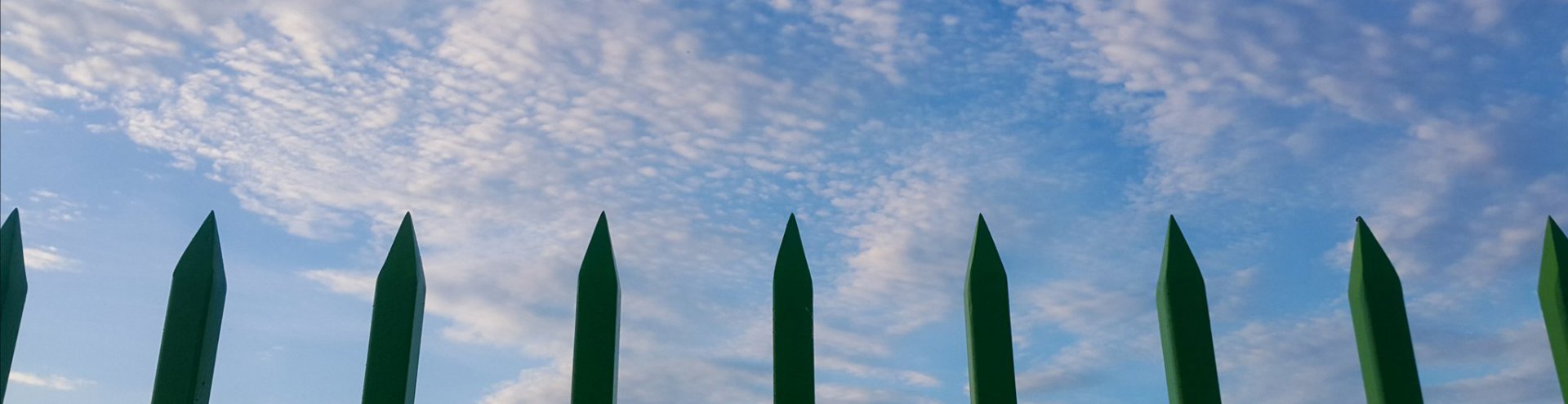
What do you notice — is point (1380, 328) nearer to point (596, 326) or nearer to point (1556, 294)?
point (1556, 294)

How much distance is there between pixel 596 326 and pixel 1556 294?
3.30 metres

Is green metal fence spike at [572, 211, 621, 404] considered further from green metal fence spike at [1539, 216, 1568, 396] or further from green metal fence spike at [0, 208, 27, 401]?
green metal fence spike at [1539, 216, 1568, 396]

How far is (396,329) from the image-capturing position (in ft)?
13.8

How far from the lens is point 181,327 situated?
4.23m

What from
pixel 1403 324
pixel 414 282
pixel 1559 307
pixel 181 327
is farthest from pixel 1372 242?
pixel 181 327

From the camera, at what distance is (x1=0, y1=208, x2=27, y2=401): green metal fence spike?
4.30m

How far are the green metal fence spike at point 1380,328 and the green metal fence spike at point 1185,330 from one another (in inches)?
21.2

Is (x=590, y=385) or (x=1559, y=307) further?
(x=1559, y=307)

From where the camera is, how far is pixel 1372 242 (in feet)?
14.6

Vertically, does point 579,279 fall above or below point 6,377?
above

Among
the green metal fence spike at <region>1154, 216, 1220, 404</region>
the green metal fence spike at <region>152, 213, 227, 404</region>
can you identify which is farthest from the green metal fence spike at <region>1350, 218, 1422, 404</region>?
the green metal fence spike at <region>152, 213, 227, 404</region>

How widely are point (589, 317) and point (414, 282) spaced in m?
0.60

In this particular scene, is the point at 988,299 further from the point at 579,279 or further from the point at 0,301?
the point at 0,301

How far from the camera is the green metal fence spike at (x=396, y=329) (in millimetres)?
4145
